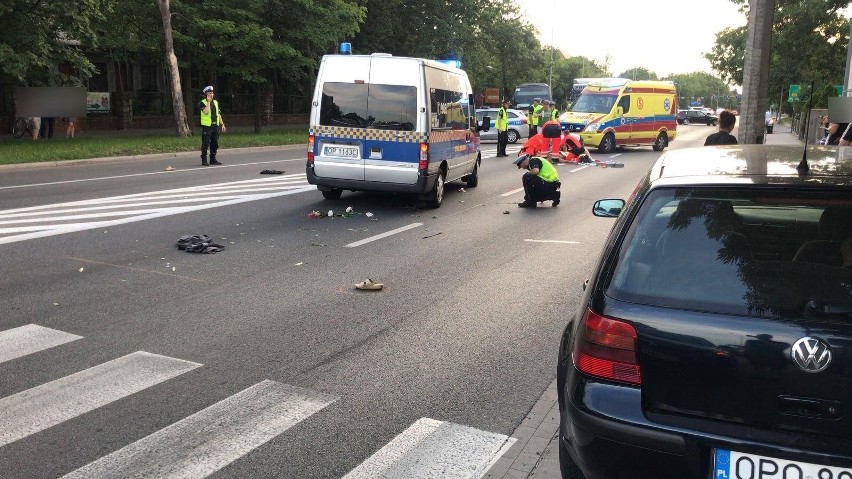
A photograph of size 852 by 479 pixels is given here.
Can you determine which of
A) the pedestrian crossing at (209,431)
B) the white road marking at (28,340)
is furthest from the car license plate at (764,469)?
the white road marking at (28,340)

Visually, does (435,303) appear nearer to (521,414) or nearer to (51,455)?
(521,414)

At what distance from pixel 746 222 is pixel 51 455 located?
356cm

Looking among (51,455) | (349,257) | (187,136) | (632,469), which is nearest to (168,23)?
(187,136)

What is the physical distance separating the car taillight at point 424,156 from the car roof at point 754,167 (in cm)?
810

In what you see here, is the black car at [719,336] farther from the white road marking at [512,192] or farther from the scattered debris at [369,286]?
the white road marking at [512,192]

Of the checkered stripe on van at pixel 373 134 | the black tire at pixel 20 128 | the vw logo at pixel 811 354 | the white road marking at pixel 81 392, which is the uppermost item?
the checkered stripe on van at pixel 373 134

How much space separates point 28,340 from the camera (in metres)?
5.63

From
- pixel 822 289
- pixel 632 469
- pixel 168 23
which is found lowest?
pixel 632 469

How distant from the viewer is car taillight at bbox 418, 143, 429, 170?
12.1m

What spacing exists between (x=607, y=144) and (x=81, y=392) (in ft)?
81.4

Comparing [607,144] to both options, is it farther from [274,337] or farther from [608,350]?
[608,350]

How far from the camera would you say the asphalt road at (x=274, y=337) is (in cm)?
400

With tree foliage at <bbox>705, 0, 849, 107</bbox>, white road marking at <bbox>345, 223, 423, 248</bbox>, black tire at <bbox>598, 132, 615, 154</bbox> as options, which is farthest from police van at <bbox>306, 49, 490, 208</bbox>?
tree foliage at <bbox>705, 0, 849, 107</bbox>

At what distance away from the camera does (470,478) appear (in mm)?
3680
